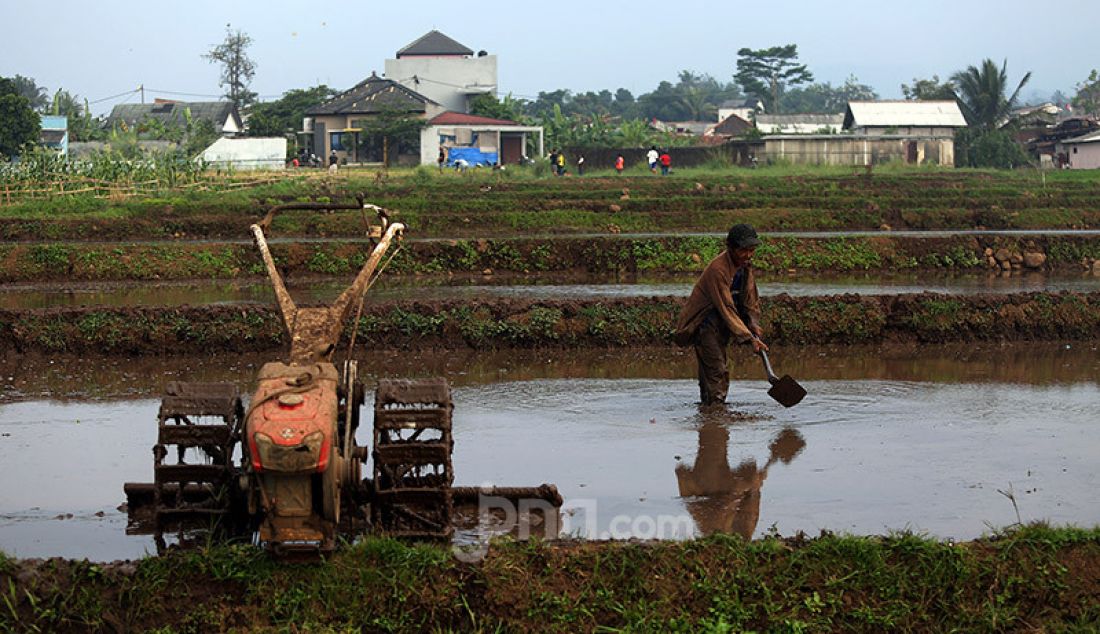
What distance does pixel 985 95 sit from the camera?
5859 centimetres

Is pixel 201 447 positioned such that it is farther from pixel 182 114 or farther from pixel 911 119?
pixel 182 114

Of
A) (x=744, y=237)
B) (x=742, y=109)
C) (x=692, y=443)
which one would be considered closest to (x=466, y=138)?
(x=742, y=109)

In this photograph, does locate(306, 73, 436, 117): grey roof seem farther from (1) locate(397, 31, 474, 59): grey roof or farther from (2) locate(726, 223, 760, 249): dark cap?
(2) locate(726, 223, 760, 249): dark cap

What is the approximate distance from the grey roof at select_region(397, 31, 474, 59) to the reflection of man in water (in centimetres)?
6780

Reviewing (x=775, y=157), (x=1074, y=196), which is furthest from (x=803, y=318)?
(x=775, y=157)

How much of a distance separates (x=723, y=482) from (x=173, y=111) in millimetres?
64936

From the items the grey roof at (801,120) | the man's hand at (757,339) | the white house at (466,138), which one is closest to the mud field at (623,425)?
the man's hand at (757,339)

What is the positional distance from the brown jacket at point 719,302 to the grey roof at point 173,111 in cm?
6075

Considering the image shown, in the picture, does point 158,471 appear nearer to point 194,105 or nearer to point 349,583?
point 349,583

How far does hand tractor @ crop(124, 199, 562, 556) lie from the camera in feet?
19.4

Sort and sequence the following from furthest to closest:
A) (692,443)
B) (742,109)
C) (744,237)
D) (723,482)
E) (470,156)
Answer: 1. (742,109)
2. (470,156)
3. (744,237)
4. (692,443)
5. (723,482)

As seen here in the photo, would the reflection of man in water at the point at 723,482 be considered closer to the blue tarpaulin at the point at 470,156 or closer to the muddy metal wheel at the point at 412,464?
the muddy metal wheel at the point at 412,464

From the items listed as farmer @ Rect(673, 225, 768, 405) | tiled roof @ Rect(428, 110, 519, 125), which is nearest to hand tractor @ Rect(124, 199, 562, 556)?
farmer @ Rect(673, 225, 768, 405)

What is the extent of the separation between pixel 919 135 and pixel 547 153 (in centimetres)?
1723
